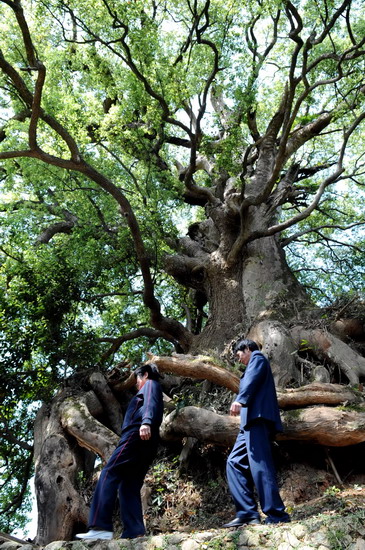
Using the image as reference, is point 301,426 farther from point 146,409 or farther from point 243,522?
point 146,409

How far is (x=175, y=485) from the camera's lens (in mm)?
6590

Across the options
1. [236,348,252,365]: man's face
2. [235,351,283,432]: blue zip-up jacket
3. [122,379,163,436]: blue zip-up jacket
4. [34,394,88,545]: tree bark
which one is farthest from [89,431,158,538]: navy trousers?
[34,394,88,545]: tree bark

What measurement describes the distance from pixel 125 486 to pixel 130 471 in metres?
0.14

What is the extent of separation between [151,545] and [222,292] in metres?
7.07

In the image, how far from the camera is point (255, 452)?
442cm

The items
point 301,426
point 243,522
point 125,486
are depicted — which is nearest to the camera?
point 243,522

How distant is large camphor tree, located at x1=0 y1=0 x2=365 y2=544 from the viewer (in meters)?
7.25

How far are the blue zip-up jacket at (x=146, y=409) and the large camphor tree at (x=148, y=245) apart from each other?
1.43 m

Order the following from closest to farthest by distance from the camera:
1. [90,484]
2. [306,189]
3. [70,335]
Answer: [90,484] < [70,335] < [306,189]

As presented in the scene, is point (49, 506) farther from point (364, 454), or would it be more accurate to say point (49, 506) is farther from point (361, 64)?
point (361, 64)

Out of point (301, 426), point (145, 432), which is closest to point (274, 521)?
point (145, 432)

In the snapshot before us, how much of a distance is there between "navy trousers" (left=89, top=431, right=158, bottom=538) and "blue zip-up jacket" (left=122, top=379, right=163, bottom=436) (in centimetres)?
12

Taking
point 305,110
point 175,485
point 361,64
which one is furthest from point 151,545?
point 305,110

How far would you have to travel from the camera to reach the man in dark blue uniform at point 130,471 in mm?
4523
